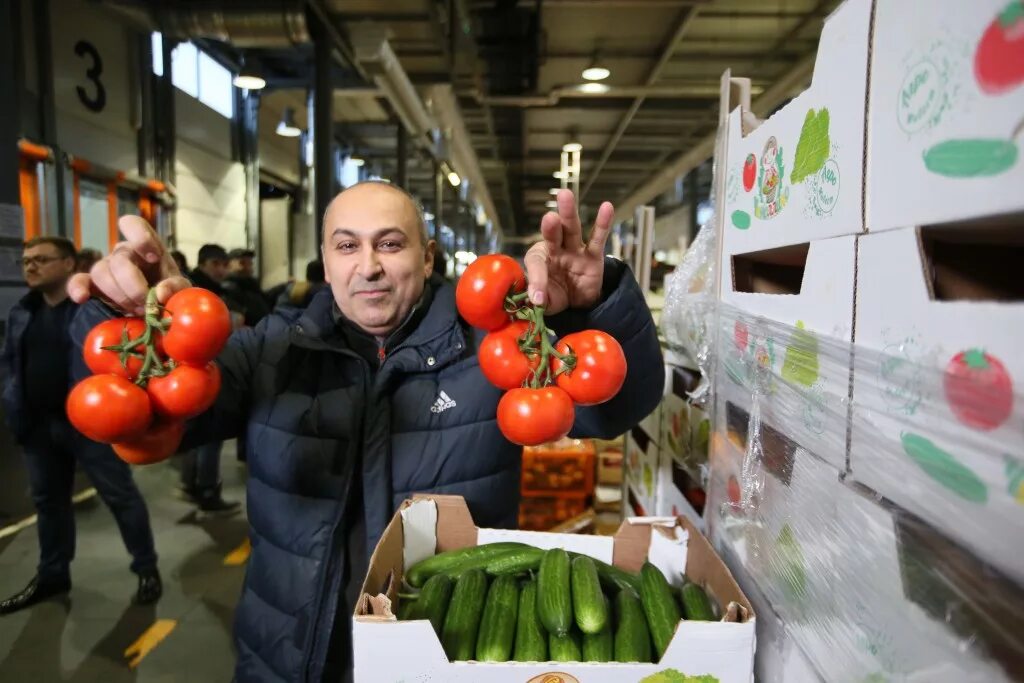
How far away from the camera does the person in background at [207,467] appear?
17.1 ft

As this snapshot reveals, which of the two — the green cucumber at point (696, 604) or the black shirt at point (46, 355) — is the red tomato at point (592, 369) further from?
the black shirt at point (46, 355)

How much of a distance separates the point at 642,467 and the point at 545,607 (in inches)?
68.0

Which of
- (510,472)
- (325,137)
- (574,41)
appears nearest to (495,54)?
(574,41)

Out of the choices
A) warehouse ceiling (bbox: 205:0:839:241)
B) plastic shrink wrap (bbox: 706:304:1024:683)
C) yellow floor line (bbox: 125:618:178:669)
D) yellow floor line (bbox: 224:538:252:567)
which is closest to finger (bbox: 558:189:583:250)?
plastic shrink wrap (bbox: 706:304:1024:683)

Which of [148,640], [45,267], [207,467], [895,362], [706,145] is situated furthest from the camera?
[706,145]

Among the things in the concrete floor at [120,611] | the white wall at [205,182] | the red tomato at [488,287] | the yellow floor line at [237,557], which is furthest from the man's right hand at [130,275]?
the white wall at [205,182]

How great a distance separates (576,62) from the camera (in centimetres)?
863

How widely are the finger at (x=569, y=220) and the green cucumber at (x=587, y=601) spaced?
69cm

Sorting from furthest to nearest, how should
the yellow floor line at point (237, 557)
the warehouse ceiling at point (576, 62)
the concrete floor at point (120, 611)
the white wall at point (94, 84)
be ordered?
the warehouse ceiling at point (576, 62) → the white wall at point (94, 84) → the yellow floor line at point (237, 557) → the concrete floor at point (120, 611)

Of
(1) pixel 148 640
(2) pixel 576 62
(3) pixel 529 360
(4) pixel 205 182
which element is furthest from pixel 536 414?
(4) pixel 205 182

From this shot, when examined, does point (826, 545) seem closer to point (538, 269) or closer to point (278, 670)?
point (538, 269)

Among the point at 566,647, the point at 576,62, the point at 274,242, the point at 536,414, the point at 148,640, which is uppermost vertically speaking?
the point at 576,62

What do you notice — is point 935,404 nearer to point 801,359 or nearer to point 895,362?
point 895,362

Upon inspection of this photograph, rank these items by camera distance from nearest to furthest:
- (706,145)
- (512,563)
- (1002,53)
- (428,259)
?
(1002,53) < (512,563) < (428,259) < (706,145)
